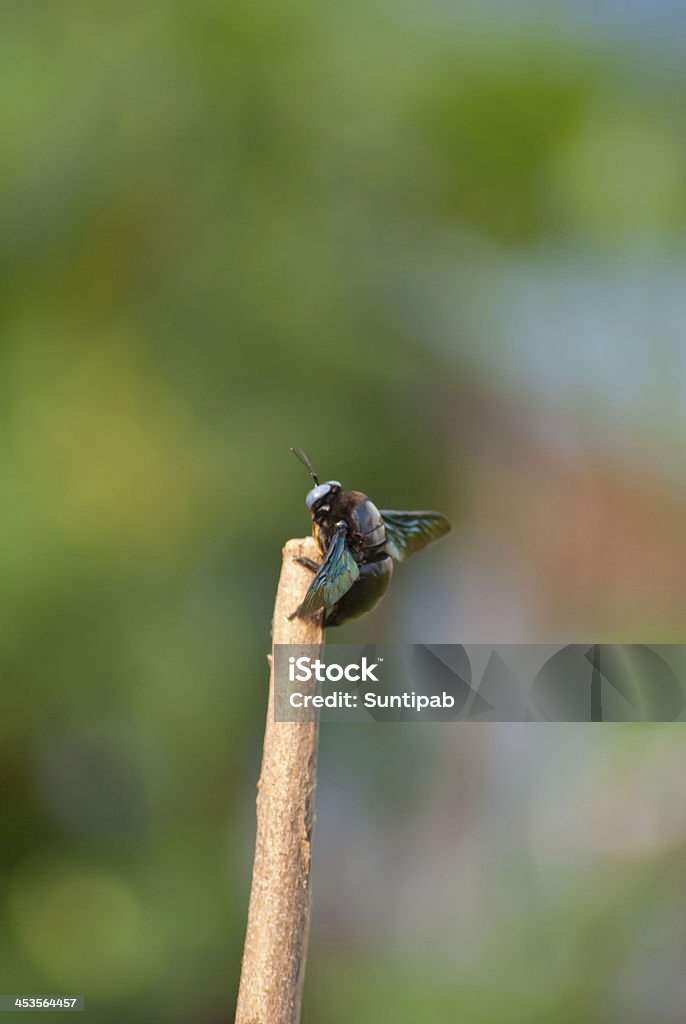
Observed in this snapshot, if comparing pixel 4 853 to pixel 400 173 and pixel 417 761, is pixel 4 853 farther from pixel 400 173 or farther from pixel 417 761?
pixel 400 173

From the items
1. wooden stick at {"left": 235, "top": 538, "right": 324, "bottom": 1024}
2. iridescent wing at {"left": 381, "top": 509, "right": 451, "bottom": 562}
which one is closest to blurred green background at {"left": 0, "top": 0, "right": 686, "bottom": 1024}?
iridescent wing at {"left": 381, "top": 509, "right": 451, "bottom": 562}

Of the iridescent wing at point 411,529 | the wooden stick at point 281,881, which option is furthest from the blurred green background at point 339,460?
the wooden stick at point 281,881

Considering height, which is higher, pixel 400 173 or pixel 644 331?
pixel 400 173

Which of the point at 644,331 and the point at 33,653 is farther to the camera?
the point at 644,331

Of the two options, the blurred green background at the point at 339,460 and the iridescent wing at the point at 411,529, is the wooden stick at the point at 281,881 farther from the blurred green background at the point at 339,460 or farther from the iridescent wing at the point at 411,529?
the blurred green background at the point at 339,460

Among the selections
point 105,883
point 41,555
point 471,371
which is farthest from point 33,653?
point 471,371

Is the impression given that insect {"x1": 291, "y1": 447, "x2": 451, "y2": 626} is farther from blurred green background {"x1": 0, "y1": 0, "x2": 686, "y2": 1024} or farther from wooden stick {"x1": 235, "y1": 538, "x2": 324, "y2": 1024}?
blurred green background {"x1": 0, "y1": 0, "x2": 686, "y2": 1024}
